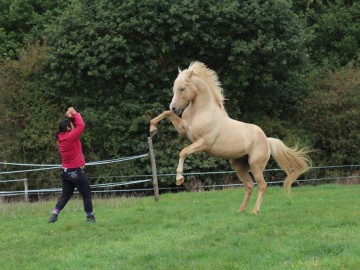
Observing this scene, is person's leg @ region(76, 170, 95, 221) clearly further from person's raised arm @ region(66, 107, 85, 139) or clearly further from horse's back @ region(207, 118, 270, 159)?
horse's back @ region(207, 118, 270, 159)

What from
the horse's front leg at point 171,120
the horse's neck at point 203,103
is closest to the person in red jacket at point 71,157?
the horse's front leg at point 171,120

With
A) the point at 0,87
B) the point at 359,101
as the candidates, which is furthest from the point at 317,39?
the point at 0,87

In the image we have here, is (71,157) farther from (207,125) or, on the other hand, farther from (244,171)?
(244,171)

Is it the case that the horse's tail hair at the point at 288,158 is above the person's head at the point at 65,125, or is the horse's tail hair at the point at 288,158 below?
below

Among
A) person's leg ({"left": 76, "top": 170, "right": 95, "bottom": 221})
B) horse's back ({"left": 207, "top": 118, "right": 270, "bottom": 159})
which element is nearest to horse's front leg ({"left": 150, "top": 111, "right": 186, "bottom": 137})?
horse's back ({"left": 207, "top": 118, "right": 270, "bottom": 159})

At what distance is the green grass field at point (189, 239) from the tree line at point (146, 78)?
32.5ft

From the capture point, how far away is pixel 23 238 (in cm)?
984

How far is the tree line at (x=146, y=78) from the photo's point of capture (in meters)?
22.2

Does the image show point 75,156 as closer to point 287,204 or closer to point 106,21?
point 287,204

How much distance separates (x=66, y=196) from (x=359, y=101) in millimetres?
17214

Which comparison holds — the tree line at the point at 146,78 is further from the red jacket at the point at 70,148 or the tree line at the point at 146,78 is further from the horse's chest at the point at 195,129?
the horse's chest at the point at 195,129

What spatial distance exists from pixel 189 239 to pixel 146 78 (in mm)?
14559

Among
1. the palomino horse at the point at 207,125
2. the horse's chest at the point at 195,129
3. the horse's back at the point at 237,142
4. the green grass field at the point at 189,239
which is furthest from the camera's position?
the horse's back at the point at 237,142

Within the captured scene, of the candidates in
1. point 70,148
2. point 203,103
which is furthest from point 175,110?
point 70,148
